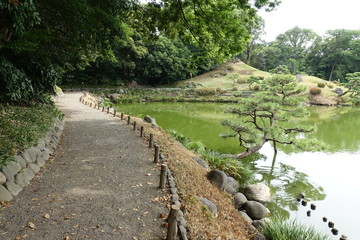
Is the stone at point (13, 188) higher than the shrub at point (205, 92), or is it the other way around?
the shrub at point (205, 92)

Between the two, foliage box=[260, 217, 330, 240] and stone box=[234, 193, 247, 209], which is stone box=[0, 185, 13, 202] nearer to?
foliage box=[260, 217, 330, 240]

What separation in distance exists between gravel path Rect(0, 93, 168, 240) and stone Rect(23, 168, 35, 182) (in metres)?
0.10

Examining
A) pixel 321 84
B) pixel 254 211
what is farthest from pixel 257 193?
pixel 321 84

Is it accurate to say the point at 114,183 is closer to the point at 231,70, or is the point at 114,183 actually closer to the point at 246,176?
the point at 246,176

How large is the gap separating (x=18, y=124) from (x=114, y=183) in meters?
3.03

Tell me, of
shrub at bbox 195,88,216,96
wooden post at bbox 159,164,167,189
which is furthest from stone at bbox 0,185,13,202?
shrub at bbox 195,88,216,96

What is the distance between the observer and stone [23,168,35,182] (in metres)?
3.95

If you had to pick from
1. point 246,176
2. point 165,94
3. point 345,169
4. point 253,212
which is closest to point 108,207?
point 253,212

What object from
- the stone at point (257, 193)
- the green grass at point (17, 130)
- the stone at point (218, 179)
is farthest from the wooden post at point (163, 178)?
the stone at point (257, 193)

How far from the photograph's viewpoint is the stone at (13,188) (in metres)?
3.44

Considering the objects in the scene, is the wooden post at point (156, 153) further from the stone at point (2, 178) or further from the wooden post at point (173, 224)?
the stone at point (2, 178)

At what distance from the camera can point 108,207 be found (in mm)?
3371

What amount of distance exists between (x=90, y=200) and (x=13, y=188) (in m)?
1.21

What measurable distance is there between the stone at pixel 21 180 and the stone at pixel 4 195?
1.05 ft
